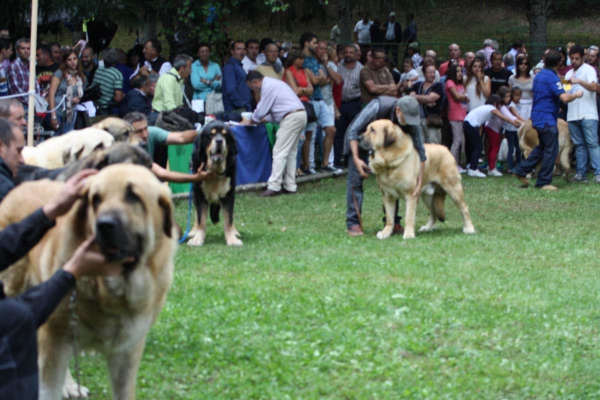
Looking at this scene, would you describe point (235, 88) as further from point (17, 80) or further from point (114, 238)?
point (114, 238)

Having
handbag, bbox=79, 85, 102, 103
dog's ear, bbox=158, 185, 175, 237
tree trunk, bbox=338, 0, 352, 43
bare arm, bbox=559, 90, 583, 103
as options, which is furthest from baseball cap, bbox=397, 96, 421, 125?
tree trunk, bbox=338, 0, 352, 43

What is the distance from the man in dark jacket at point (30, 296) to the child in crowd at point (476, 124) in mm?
14285

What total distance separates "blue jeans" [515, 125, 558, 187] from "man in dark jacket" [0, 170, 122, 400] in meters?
12.8

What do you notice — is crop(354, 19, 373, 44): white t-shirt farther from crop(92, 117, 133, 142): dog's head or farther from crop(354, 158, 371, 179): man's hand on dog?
crop(92, 117, 133, 142): dog's head

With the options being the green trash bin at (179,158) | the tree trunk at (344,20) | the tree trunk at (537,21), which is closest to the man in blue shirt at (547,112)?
the green trash bin at (179,158)

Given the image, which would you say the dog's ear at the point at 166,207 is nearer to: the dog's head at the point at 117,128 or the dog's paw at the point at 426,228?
the dog's head at the point at 117,128

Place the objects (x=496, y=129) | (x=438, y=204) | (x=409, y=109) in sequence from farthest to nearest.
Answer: (x=496, y=129), (x=438, y=204), (x=409, y=109)

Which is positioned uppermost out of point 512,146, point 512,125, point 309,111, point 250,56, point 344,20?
point 344,20

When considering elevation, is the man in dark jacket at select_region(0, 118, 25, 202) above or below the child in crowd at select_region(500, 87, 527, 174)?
above

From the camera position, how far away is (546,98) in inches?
605

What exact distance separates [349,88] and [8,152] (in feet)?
41.7

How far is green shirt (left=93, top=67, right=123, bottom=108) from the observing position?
535 inches

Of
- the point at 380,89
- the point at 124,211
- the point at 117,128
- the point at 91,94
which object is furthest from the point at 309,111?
the point at 124,211

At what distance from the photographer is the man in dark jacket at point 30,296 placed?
3.38 meters
